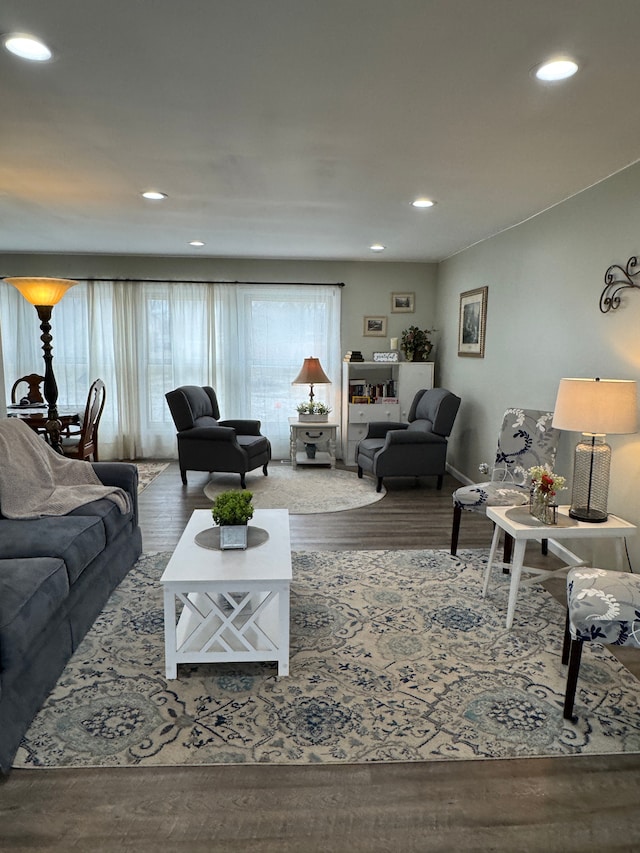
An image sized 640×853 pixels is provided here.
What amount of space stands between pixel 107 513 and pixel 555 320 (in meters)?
3.15

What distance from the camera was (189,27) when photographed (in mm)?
1670

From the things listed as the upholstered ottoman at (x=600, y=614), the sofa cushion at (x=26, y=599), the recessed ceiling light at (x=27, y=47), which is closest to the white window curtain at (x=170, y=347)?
the sofa cushion at (x=26, y=599)

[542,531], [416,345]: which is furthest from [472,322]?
[542,531]

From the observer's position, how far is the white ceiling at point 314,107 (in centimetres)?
163

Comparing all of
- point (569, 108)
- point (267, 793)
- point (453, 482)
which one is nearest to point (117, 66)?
point (569, 108)

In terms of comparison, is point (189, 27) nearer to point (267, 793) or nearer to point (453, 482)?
point (267, 793)

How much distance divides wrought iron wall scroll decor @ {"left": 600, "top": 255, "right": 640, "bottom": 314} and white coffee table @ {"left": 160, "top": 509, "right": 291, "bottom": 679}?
2.28 m

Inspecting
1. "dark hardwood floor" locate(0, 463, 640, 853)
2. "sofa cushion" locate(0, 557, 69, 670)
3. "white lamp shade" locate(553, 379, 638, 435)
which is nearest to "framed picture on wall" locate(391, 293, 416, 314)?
"white lamp shade" locate(553, 379, 638, 435)

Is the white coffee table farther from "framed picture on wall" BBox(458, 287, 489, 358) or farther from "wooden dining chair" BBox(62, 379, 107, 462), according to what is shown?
"framed picture on wall" BBox(458, 287, 489, 358)

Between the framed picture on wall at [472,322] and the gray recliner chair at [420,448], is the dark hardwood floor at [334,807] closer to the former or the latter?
the gray recliner chair at [420,448]

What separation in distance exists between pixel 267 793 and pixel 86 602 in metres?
1.34

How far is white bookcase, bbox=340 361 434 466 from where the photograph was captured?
6168 mm

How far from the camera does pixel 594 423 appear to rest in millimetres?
2609

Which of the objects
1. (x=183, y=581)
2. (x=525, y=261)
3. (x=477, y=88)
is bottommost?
(x=183, y=581)
